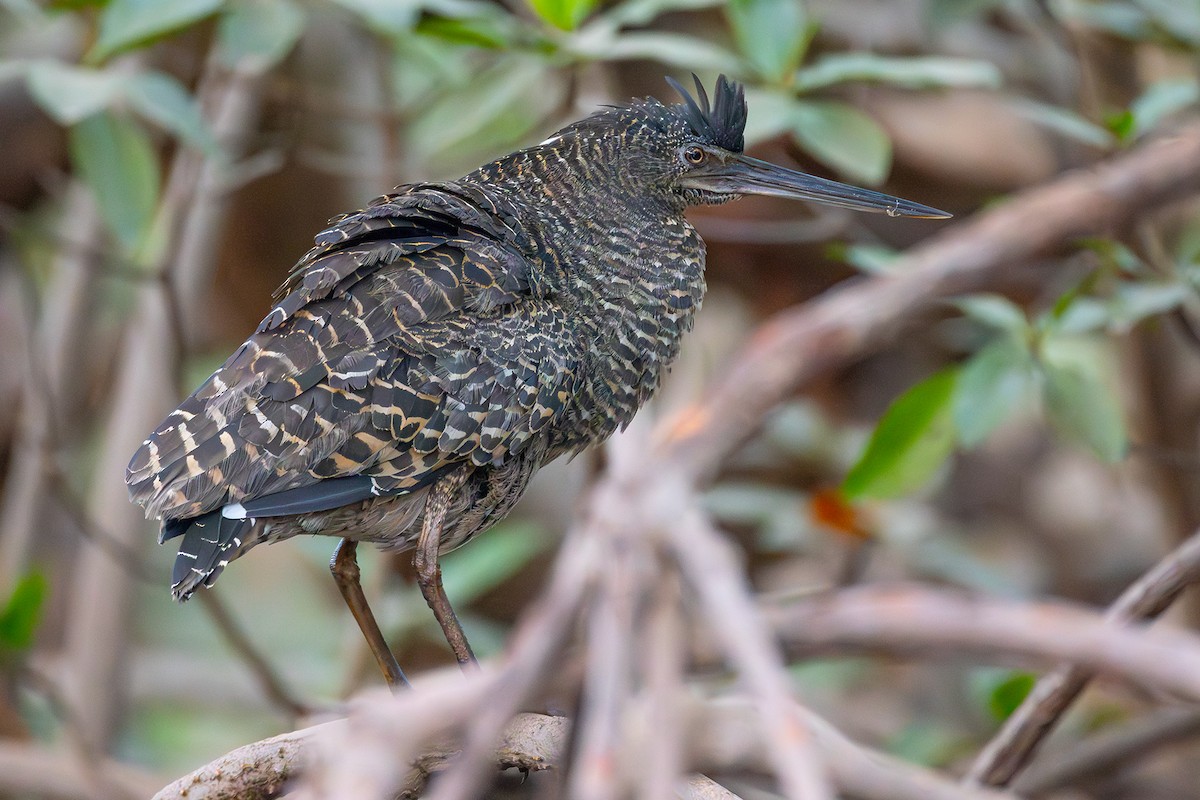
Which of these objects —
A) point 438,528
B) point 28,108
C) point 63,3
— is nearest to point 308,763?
point 438,528

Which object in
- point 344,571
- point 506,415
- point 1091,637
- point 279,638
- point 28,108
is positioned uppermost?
point 28,108

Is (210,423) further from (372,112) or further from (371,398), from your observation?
(372,112)

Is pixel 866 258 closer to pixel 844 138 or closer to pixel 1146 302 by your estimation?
pixel 844 138

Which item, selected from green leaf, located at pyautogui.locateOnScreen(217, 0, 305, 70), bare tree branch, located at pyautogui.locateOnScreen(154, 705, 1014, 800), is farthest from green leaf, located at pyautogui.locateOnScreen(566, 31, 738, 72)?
bare tree branch, located at pyautogui.locateOnScreen(154, 705, 1014, 800)

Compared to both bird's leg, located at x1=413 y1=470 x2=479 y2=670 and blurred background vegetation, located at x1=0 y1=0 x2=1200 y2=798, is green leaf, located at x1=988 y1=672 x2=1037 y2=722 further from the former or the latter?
bird's leg, located at x1=413 y1=470 x2=479 y2=670

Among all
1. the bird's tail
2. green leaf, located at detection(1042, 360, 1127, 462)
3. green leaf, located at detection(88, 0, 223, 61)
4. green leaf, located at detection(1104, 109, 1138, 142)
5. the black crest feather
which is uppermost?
green leaf, located at detection(88, 0, 223, 61)

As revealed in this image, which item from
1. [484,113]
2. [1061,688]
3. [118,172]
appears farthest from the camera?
[484,113]

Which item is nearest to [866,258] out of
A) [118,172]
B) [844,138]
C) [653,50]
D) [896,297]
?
[844,138]
